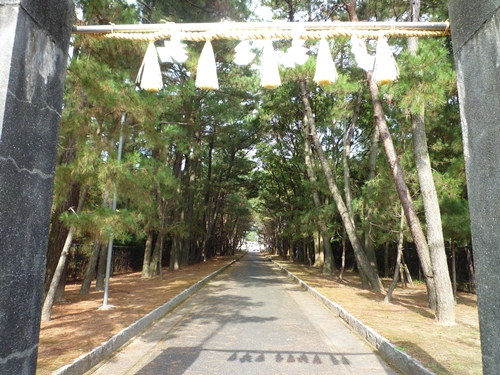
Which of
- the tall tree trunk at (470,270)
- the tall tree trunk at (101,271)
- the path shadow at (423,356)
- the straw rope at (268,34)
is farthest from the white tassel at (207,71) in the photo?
the tall tree trunk at (470,270)

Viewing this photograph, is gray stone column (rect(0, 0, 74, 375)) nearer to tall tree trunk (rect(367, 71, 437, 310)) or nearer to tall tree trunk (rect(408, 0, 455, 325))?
Answer: tall tree trunk (rect(408, 0, 455, 325))

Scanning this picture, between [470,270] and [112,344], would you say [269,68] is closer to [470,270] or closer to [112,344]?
[112,344]

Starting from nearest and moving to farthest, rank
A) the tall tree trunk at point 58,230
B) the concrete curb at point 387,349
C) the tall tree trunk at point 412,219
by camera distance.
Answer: the concrete curb at point 387,349 < the tall tree trunk at point 58,230 < the tall tree trunk at point 412,219

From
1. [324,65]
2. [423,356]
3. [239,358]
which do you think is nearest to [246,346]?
[239,358]

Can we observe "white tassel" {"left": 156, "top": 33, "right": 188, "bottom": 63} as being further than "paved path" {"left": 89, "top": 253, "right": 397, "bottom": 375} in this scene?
No

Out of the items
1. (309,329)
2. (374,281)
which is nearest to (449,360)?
(309,329)

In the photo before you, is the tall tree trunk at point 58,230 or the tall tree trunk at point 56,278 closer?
the tall tree trunk at point 56,278

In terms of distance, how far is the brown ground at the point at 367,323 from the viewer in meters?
4.91

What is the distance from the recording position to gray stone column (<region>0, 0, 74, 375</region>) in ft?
7.43

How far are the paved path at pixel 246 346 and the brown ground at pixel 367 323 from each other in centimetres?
56

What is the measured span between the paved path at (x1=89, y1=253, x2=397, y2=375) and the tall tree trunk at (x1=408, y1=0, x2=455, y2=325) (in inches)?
84.2

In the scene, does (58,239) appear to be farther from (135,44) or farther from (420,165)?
(420,165)

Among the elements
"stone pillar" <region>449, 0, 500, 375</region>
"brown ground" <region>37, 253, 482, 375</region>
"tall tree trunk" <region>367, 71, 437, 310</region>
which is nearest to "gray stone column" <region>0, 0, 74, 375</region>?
"brown ground" <region>37, 253, 482, 375</region>

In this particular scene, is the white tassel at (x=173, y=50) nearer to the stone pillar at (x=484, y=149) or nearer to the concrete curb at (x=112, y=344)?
the stone pillar at (x=484, y=149)
